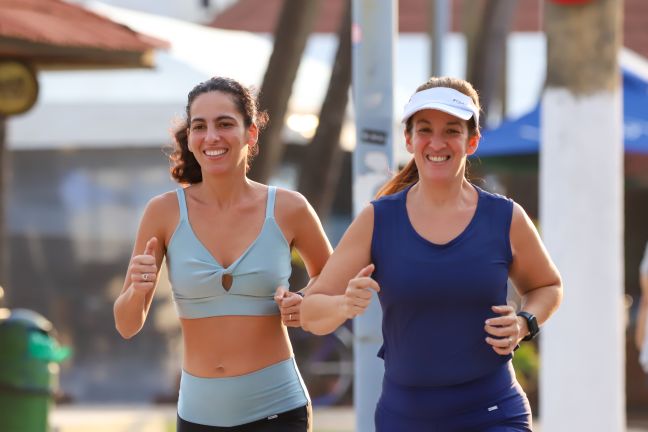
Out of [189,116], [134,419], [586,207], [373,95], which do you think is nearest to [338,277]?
[189,116]

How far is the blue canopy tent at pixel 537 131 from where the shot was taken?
12.6m

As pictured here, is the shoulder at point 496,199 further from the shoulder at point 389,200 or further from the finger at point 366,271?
the finger at point 366,271

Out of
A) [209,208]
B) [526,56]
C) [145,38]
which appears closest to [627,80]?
[145,38]

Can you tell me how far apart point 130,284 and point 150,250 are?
4.9 inches

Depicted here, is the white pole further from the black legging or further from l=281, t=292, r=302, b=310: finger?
l=281, t=292, r=302, b=310: finger

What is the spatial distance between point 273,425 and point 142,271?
662mm

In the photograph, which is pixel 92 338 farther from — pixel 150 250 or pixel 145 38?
pixel 150 250

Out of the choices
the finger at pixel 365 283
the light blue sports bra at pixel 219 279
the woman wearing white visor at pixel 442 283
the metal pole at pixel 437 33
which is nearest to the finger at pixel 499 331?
the woman wearing white visor at pixel 442 283

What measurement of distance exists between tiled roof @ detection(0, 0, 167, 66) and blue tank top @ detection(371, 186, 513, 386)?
5.02m

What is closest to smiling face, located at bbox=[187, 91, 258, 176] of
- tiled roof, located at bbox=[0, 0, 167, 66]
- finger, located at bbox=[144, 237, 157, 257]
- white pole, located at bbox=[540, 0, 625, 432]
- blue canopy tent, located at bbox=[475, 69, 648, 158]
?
finger, located at bbox=[144, 237, 157, 257]

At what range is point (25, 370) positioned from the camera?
8922 mm

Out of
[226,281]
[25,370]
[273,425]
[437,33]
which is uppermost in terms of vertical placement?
[437,33]

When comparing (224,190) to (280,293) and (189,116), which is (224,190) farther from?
(280,293)

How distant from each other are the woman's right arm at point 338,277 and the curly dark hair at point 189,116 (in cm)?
60
